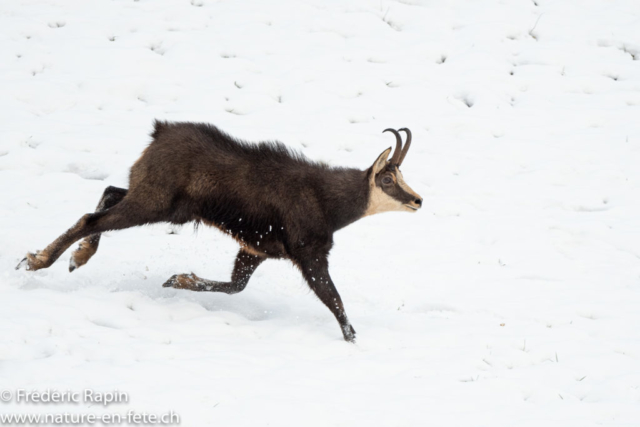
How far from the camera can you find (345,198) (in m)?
6.24

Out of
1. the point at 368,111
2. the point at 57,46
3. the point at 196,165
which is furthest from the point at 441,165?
the point at 57,46

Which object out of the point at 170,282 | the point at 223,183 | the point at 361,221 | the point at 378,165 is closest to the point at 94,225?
the point at 170,282

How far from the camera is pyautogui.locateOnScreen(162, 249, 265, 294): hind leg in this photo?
6.29 meters

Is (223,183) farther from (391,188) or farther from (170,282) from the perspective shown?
(391,188)

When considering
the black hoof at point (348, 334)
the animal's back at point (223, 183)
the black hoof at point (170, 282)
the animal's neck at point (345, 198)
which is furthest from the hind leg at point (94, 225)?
the black hoof at point (348, 334)

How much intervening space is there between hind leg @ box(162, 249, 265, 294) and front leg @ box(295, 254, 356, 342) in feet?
2.23

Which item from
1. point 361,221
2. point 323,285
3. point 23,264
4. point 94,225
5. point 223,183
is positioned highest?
point 223,183

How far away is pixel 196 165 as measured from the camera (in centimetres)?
589

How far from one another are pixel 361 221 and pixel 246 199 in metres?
3.12

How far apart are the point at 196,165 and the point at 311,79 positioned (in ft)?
18.4

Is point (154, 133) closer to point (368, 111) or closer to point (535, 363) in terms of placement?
point (535, 363)

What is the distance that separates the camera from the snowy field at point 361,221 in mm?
4762

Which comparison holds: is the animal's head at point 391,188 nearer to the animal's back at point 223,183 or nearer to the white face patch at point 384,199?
the white face patch at point 384,199

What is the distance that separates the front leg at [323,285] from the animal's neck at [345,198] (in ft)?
1.45
